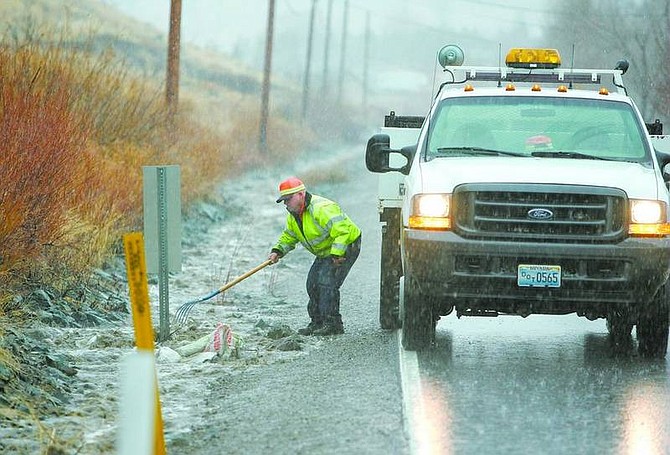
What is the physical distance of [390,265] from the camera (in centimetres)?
1082

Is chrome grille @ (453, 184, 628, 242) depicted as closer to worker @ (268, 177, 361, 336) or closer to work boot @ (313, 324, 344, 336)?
worker @ (268, 177, 361, 336)

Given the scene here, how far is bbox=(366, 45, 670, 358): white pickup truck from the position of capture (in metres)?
8.74

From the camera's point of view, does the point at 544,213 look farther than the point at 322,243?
No

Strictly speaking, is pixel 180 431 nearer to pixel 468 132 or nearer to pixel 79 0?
pixel 468 132

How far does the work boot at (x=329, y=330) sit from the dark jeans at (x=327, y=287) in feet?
0.09

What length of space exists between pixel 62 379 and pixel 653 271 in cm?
408

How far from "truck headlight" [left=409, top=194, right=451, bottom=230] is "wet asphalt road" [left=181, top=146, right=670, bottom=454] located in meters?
1.02

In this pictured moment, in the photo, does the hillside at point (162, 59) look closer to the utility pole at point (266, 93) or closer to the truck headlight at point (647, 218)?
the utility pole at point (266, 93)

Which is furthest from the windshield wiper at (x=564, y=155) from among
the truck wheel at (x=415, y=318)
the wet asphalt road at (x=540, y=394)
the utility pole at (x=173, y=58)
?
the utility pole at (x=173, y=58)

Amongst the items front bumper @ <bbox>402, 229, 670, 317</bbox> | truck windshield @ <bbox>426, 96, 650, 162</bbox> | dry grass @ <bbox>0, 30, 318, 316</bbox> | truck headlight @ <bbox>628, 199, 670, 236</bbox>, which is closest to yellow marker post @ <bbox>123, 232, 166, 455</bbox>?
front bumper @ <bbox>402, 229, 670, 317</bbox>

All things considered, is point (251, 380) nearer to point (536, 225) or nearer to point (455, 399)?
point (455, 399)

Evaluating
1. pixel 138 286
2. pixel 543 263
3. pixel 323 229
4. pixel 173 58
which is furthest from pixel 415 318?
pixel 173 58

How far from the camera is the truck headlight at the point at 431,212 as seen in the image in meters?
8.92

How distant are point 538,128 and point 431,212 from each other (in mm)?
1453
